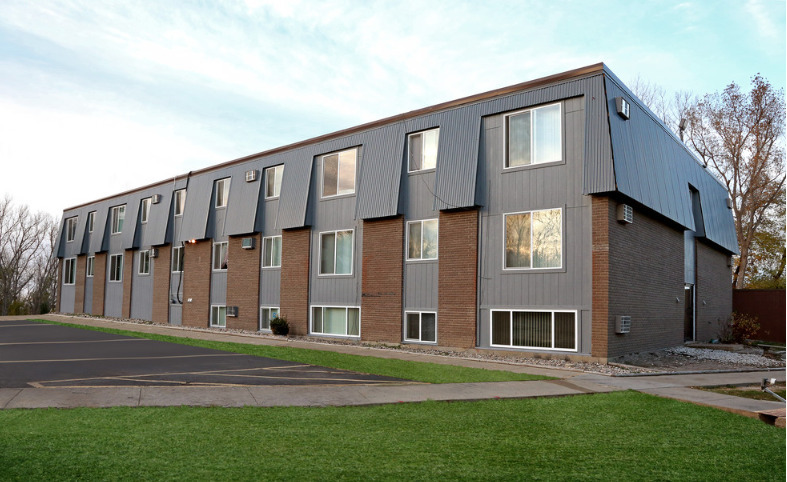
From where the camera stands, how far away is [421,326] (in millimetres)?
18969

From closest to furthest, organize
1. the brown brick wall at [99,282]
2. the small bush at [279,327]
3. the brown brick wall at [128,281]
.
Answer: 1. the small bush at [279,327]
2. the brown brick wall at [128,281]
3. the brown brick wall at [99,282]

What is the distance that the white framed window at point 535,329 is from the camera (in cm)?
1579

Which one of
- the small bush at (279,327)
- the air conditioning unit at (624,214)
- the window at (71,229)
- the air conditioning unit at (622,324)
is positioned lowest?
the small bush at (279,327)

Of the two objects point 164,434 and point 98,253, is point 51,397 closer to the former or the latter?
point 164,434

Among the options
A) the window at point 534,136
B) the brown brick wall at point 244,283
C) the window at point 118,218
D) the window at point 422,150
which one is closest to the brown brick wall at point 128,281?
the window at point 118,218

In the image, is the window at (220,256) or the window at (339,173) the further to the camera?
the window at (220,256)

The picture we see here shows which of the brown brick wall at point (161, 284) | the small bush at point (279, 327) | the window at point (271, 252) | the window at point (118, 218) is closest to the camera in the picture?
the small bush at point (279, 327)

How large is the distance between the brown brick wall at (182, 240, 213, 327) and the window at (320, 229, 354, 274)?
7.37 m

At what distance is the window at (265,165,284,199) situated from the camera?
24.8m

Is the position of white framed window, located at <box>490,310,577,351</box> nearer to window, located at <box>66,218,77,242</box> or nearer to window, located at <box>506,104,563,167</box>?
window, located at <box>506,104,563,167</box>

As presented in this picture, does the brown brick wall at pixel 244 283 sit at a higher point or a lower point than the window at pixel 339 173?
lower

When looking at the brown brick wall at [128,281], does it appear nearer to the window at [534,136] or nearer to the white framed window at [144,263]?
the white framed window at [144,263]

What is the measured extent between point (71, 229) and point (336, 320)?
26.4 meters

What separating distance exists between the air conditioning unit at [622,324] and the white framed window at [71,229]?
3488cm
